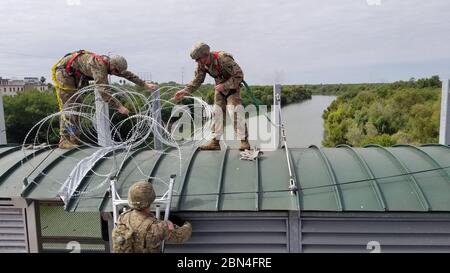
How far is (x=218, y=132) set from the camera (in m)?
6.46

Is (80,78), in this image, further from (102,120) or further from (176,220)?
(176,220)

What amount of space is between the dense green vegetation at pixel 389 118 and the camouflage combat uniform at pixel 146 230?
2844 cm

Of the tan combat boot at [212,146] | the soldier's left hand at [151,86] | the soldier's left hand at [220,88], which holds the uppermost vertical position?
the soldier's left hand at [151,86]

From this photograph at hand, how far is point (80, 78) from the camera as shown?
691 cm

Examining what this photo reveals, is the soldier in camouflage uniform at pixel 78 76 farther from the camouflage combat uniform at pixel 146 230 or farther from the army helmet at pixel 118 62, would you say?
the camouflage combat uniform at pixel 146 230

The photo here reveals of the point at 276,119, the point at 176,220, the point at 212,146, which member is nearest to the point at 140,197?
the point at 176,220

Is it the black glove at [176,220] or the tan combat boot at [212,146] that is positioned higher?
the tan combat boot at [212,146]

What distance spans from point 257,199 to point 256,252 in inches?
27.1

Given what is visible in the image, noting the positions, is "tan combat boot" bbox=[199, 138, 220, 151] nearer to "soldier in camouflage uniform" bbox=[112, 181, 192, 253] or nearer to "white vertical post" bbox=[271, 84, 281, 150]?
"white vertical post" bbox=[271, 84, 281, 150]

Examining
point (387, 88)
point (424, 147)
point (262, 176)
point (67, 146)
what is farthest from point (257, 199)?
point (387, 88)

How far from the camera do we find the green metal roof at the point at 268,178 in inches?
181

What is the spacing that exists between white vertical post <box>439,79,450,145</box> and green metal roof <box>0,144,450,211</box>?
2.69 feet

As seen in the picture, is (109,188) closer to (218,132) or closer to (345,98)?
(218,132)

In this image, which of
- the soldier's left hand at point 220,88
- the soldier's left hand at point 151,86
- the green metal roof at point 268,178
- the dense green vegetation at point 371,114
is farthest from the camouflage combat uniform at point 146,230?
the dense green vegetation at point 371,114
